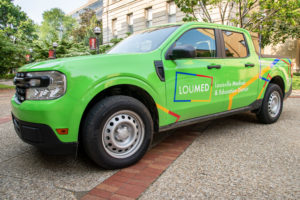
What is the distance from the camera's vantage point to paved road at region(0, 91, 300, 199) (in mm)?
1996

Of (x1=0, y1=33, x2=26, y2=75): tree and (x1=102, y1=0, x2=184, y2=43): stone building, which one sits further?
(x1=102, y1=0, x2=184, y2=43): stone building

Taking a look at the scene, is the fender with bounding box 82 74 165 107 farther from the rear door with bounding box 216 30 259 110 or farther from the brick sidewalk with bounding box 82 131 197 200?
the rear door with bounding box 216 30 259 110

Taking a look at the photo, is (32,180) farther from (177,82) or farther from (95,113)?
(177,82)

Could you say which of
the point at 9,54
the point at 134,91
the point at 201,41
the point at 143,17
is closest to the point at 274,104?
the point at 201,41

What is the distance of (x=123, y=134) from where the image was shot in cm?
248

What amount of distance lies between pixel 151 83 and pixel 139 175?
102cm

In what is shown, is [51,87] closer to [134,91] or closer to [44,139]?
[44,139]

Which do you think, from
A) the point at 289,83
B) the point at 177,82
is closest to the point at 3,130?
the point at 177,82

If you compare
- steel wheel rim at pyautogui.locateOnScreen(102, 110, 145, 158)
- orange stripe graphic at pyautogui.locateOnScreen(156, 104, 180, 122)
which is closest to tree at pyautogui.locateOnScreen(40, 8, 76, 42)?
orange stripe graphic at pyautogui.locateOnScreen(156, 104, 180, 122)

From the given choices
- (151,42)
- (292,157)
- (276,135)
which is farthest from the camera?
(276,135)

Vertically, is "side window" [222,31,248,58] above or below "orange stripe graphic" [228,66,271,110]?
above

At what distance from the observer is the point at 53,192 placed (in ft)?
6.65

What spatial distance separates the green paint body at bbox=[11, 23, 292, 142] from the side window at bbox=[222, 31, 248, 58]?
9cm

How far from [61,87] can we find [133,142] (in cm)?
99
